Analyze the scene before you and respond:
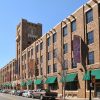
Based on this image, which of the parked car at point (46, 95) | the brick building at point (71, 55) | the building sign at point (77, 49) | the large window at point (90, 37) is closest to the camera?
the brick building at point (71, 55)

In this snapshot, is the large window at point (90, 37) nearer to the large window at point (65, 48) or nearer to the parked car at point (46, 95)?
the parked car at point (46, 95)

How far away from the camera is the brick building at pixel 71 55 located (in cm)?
4738

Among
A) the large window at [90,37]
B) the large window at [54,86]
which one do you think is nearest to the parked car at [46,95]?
the large window at [90,37]

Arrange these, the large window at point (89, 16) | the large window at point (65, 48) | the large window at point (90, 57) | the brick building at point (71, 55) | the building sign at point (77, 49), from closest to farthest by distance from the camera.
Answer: the brick building at point (71, 55) < the large window at point (90, 57) < the large window at point (89, 16) < the building sign at point (77, 49) < the large window at point (65, 48)

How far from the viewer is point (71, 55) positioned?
56344 millimetres

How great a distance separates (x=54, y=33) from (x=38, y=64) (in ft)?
46.9

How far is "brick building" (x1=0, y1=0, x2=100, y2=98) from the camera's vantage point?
1865 inches

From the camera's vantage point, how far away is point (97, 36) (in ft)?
152

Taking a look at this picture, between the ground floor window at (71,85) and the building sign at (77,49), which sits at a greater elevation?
the building sign at (77,49)

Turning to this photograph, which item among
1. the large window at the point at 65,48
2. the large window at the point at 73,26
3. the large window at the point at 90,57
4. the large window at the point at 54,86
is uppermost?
the large window at the point at 73,26

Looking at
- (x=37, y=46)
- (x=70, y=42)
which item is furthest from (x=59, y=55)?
(x=37, y=46)

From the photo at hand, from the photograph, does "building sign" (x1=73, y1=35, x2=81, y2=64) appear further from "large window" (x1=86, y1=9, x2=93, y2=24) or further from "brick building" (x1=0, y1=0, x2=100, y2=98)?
"large window" (x1=86, y1=9, x2=93, y2=24)

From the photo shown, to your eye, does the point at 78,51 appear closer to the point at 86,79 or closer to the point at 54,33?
the point at 86,79

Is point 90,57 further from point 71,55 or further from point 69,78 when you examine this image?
point 71,55
